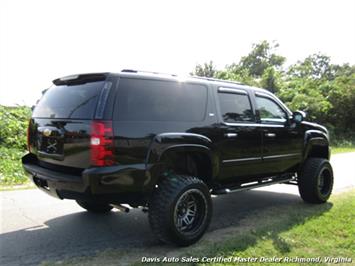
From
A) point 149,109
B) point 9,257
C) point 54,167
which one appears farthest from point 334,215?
point 9,257

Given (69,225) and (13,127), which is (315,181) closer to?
(69,225)

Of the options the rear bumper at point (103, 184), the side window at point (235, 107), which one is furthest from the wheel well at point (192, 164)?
the side window at point (235, 107)

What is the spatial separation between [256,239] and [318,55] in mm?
71321

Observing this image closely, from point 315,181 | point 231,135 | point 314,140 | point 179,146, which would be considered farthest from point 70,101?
point 314,140

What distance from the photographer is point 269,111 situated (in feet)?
20.7

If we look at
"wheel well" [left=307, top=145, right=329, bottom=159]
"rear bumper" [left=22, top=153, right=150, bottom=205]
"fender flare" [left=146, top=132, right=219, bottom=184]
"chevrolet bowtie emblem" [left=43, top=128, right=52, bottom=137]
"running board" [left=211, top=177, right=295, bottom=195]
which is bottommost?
"running board" [left=211, top=177, right=295, bottom=195]

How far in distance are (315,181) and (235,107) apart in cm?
217

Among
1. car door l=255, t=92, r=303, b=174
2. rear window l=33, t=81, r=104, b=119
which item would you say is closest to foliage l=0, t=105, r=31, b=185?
rear window l=33, t=81, r=104, b=119

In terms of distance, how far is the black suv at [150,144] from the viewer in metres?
3.99

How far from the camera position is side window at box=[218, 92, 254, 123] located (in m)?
5.38

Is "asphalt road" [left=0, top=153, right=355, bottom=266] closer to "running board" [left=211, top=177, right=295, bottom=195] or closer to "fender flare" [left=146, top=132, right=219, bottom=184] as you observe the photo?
"running board" [left=211, top=177, right=295, bottom=195]

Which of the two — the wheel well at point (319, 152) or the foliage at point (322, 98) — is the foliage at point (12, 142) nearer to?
the wheel well at point (319, 152)

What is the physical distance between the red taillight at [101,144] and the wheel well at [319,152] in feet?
14.9

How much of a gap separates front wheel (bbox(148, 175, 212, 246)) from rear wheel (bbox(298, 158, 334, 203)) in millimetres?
2595
